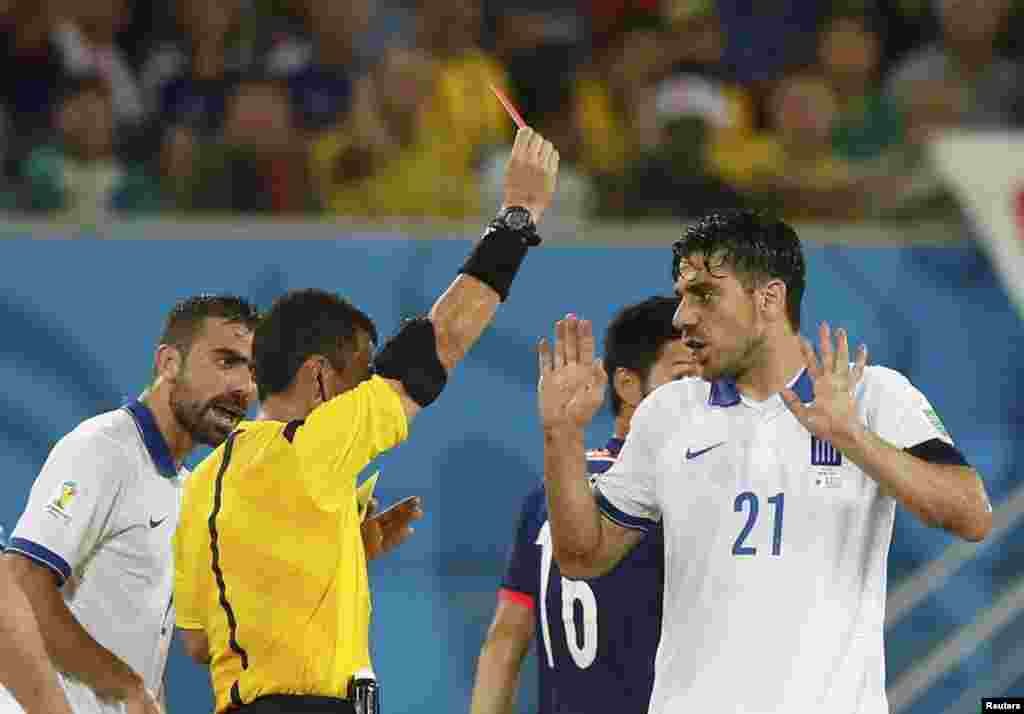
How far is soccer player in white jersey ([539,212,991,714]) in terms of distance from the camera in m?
4.09

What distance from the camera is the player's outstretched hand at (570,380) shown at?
4.24 meters

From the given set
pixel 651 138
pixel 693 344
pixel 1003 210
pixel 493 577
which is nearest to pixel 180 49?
pixel 651 138

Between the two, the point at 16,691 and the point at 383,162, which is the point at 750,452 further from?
the point at 383,162

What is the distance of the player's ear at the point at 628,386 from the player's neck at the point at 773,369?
1536 millimetres

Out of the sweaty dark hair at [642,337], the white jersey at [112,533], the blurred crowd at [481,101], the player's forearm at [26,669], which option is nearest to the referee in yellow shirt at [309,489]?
the white jersey at [112,533]

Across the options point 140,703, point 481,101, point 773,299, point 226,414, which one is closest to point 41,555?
point 140,703

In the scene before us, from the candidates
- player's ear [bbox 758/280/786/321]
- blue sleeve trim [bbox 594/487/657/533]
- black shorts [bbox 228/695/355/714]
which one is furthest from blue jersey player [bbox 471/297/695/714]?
black shorts [bbox 228/695/355/714]

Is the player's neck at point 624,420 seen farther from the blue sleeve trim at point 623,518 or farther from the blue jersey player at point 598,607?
the blue sleeve trim at point 623,518

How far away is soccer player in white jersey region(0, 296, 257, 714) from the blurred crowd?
338cm

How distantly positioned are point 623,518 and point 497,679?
1.54 meters

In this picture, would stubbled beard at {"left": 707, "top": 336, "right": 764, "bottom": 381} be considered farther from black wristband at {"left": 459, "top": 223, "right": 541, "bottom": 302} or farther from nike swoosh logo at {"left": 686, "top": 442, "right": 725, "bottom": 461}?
black wristband at {"left": 459, "top": 223, "right": 541, "bottom": 302}

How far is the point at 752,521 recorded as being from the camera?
4.22m

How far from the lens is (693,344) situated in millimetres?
4391

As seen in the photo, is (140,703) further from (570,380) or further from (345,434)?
(570,380)
